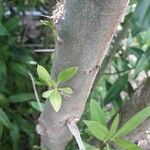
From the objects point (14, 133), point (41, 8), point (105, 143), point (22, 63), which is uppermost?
point (41, 8)

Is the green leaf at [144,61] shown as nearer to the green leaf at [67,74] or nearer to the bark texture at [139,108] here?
the bark texture at [139,108]

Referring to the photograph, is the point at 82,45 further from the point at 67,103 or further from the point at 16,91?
the point at 16,91

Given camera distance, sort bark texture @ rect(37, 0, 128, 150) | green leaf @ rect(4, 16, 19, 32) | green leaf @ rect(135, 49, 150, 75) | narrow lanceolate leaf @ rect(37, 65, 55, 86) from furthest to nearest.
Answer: green leaf @ rect(4, 16, 19, 32) → green leaf @ rect(135, 49, 150, 75) → narrow lanceolate leaf @ rect(37, 65, 55, 86) → bark texture @ rect(37, 0, 128, 150)

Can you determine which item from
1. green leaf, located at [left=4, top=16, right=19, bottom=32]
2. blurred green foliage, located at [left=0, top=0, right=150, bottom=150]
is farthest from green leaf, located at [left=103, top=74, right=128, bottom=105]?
green leaf, located at [left=4, top=16, right=19, bottom=32]

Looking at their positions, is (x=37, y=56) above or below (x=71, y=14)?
above

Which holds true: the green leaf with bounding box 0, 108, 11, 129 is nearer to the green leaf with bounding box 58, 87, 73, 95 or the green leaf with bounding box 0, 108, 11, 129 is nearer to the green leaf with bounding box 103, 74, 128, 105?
the green leaf with bounding box 103, 74, 128, 105

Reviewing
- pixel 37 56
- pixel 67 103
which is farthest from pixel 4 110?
pixel 67 103
